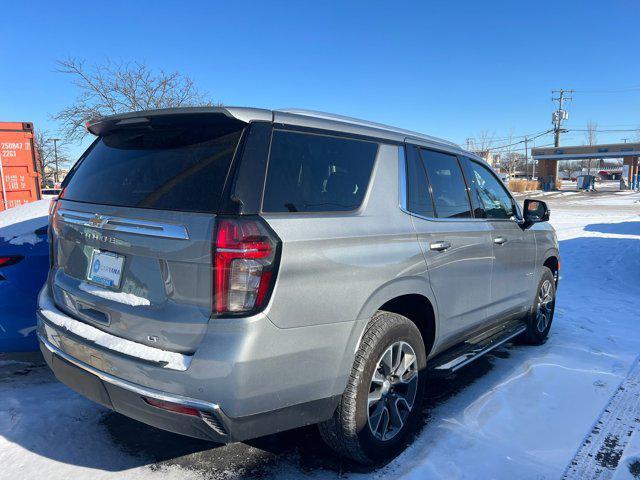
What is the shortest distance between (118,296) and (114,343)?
221mm

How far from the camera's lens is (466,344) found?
11.7 ft

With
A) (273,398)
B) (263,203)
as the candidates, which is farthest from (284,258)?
(273,398)

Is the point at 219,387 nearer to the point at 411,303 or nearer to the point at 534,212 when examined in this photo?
the point at 411,303

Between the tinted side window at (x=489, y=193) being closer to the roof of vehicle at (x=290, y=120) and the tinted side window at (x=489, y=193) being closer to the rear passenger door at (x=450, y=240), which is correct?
the rear passenger door at (x=450, y=240)

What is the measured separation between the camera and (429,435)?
303 centimetres

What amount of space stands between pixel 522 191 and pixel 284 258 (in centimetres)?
4812

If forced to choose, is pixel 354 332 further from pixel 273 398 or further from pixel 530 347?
pixel 530 347

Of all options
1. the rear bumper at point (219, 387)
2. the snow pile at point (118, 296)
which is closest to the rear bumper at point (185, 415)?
the rear bumper at point (219, 387)

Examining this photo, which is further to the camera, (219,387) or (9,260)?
(9,260)

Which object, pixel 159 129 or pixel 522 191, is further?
pixel 522 191

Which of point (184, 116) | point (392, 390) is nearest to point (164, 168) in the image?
point (184, 116)

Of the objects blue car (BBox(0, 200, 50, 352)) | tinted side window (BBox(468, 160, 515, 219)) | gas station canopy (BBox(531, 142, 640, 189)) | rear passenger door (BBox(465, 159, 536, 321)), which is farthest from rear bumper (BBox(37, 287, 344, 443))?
gas station canopy (BBox(531, 142, 640, 189))

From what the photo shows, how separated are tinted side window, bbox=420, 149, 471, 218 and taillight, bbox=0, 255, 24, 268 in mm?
3099

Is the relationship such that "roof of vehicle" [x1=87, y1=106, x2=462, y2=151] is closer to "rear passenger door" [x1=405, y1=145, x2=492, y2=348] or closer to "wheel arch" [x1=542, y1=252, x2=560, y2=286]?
"rear passenger door" [x1=405, y1=145, x2=492, y2=348]
